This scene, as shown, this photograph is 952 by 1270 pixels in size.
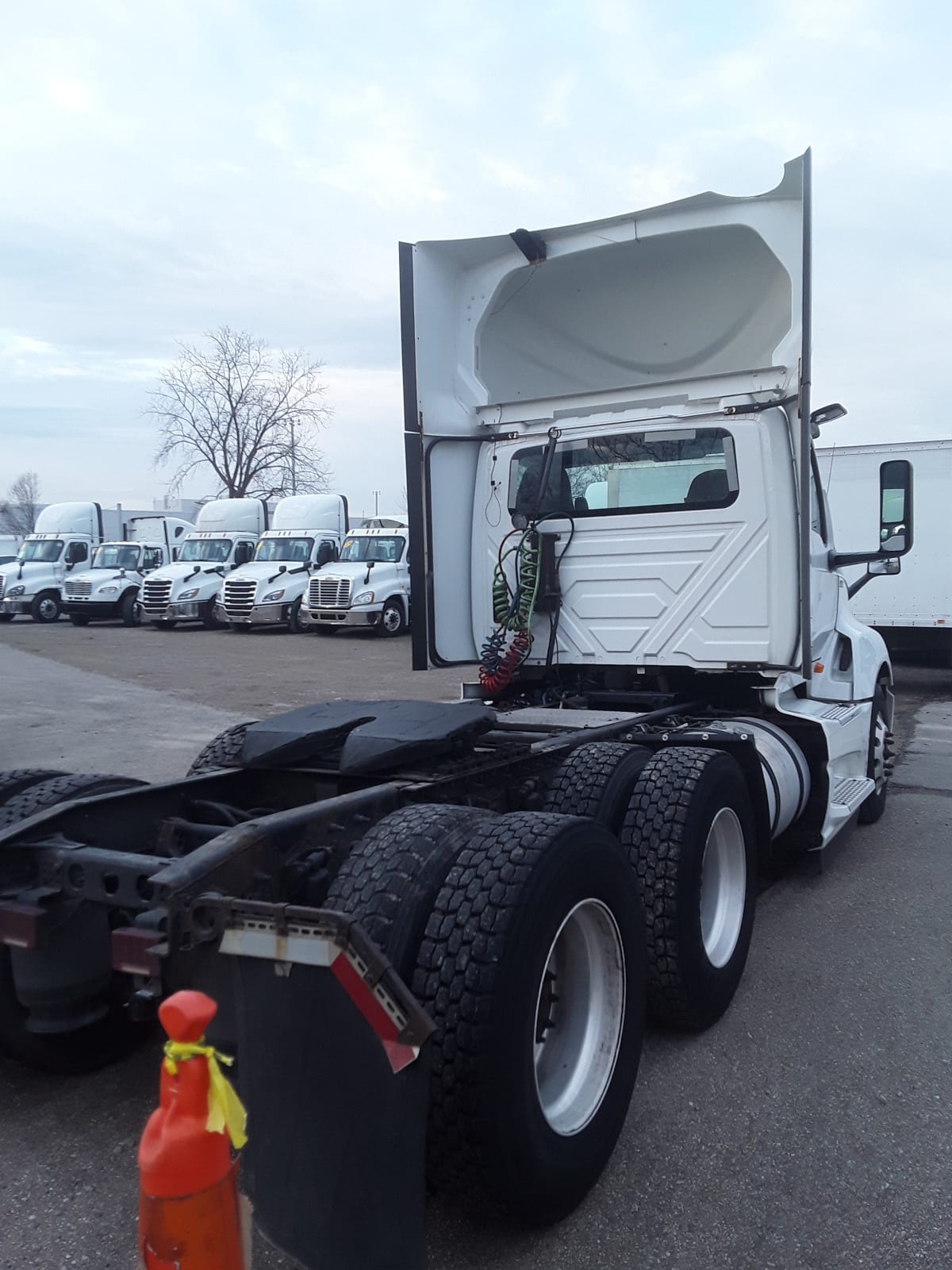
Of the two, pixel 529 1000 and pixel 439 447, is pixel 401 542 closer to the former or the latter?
pixel 439 447

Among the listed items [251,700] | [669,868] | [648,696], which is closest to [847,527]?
[251,700]

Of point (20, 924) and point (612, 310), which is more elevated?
point (612, 310)

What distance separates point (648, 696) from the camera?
5.89 meters

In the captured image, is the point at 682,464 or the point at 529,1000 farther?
the point at 682,464

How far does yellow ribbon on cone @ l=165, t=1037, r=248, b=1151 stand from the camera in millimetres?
1653

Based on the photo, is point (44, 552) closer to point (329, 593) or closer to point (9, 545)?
point (329, 593)

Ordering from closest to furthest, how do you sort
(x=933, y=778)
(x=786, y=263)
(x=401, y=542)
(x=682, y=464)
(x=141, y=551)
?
(x=786, y=263), (x=682, y=464), (x=933, y=778), (x=401, y=542), (x=141, y=551)

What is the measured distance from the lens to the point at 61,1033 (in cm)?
304

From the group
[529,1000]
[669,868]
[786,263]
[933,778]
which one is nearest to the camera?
[529,1000]

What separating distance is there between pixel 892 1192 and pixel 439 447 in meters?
4.49

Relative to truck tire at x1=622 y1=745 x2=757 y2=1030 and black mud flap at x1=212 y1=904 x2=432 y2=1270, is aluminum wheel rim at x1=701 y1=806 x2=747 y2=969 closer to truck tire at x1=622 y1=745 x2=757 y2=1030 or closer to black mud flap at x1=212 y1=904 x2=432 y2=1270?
truck tire at x1=622 y1=745 x2=757 y2=1030

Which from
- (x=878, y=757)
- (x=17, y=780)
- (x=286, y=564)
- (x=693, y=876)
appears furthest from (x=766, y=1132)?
(x=286, y=564)

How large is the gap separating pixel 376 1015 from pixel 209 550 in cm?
2626

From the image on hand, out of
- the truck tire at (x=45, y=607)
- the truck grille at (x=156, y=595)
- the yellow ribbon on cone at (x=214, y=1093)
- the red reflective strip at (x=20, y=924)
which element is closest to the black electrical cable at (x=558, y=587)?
the red reflective strip at (x=20, y=924)
